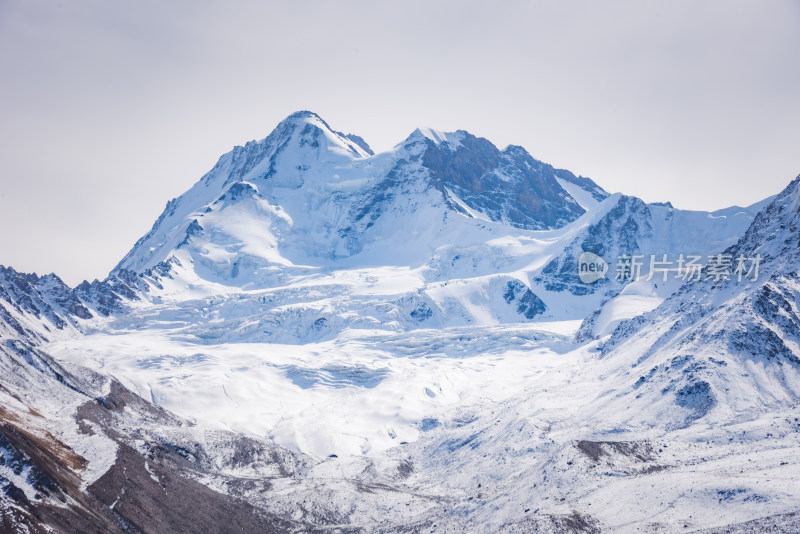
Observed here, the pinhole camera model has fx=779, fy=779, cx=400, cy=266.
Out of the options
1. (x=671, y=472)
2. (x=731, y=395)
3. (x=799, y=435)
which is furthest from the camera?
(x=731, y=395)

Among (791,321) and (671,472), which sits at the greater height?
(791,321)

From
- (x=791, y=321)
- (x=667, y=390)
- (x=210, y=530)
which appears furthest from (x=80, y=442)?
(x=791, y=321)

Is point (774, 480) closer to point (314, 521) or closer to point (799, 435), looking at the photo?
point (799, 435)

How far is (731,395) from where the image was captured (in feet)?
568

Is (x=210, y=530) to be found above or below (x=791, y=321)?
below

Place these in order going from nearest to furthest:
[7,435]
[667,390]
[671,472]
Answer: [7,435] < [671,472] < [667,390]

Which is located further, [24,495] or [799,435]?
[799,435]

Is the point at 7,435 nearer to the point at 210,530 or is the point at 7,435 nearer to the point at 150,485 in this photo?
the point at 150,485

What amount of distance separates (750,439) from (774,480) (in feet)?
128

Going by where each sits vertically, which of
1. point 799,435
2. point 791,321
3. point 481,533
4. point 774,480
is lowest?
point 481,533

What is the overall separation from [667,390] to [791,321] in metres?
36.1

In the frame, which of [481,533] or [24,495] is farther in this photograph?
[481,533]

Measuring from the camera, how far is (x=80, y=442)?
144875 mm

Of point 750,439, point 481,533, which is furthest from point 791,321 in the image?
point 481,533
